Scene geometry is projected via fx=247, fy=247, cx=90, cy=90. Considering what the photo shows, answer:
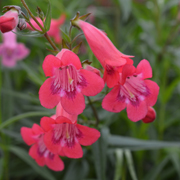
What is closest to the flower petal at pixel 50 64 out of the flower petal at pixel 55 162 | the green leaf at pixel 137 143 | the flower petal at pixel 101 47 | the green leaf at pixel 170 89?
the flower petal at pixel 101 47

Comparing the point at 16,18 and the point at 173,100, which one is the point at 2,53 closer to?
the point at 16,18

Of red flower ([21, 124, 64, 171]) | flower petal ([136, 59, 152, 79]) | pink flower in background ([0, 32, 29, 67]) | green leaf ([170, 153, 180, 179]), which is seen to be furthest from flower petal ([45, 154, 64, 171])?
pink flower in background ([0, 32, 29, 67])

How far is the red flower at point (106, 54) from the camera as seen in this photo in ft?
2.46

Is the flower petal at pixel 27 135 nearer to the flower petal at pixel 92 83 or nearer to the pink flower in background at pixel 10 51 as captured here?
the flower petal at pixel 92 83

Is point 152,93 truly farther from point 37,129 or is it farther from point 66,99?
point 37,129

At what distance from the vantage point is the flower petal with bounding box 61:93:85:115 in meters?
0.75

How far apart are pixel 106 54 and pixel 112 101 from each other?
0.50 feet

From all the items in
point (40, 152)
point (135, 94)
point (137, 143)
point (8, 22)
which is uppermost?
point (8, 22)

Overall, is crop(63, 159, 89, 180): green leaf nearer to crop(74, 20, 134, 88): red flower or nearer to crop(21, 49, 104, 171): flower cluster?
crop(21, 49, 104, 171): flower cluster

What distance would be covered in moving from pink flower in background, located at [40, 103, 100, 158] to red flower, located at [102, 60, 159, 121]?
12 cm

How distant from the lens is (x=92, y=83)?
2.45 feet

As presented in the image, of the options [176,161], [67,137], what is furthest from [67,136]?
[176,161]

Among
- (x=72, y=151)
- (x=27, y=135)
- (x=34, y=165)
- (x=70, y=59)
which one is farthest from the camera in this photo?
(x=34, y=165)

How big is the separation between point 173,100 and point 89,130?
133 cm
